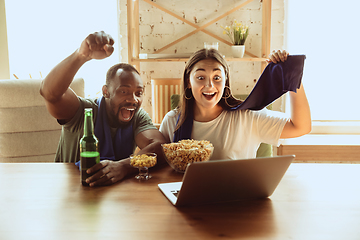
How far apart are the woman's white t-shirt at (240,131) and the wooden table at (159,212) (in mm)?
393

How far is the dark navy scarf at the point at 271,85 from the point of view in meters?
1.33

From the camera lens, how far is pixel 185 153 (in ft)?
3.69

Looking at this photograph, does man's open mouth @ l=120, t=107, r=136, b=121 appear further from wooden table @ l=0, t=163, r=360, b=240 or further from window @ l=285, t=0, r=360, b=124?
window @ l=285, t=0, r=360, b=124

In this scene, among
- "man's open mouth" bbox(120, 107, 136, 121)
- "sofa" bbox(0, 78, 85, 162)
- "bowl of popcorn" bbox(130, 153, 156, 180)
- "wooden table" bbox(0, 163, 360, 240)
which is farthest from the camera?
"sofa" bbox(0, 78, 85, 162)

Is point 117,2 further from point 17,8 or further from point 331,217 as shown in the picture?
point 331,217

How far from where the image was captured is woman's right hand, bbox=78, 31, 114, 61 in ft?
3.75

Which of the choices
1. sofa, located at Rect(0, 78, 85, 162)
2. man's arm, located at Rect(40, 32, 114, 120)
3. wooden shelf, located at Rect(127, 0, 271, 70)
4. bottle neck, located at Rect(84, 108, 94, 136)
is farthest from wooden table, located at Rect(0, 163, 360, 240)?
wooden shelf, located at Rect(127, 0, 271, 70)

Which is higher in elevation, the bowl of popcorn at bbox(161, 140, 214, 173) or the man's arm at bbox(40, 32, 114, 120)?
the man's arm at bbox(40, 32, 114, 120)

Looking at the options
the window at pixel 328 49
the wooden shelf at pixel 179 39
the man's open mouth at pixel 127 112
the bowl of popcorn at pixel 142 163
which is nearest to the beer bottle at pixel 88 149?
the bowl of popcorn at pixel 142 163

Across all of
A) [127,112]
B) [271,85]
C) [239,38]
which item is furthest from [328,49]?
[127,112]

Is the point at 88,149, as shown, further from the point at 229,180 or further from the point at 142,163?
Answer: the point at 229,180

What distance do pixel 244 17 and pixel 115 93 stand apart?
1.79 meters

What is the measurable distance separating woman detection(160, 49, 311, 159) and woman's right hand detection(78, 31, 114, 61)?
480 millimetres

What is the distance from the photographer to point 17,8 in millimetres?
2891
